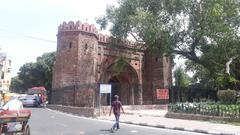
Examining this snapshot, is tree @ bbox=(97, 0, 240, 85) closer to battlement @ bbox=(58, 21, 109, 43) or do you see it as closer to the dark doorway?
battlement @ bbox=(58, 21, 109, 43)

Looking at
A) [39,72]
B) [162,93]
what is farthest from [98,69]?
[39,72]

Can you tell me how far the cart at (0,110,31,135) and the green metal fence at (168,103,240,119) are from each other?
945 cm

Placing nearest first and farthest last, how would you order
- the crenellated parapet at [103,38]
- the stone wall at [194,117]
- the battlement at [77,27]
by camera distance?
the stone wall at [194,117]
the battlement at [77,27]
the crenellated parapet at [103,38]

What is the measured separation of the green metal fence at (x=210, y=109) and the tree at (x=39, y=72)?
38.4m

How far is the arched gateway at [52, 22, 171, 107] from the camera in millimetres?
28067

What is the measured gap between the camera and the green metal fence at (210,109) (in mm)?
14047

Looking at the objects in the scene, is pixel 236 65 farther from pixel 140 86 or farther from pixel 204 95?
pixel 140 86

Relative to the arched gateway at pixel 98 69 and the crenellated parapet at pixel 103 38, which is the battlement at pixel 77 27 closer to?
the arched gateway at pixel 98 69

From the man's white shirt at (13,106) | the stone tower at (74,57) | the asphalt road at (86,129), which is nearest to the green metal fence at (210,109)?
the asphalt road at (86,129)

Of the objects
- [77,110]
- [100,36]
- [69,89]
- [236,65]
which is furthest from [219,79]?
[100,36]

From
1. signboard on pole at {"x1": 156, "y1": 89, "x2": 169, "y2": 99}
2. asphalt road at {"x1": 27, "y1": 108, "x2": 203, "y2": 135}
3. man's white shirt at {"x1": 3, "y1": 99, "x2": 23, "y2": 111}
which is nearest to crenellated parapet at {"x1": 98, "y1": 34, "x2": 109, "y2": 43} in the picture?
signboard on pole at {"x1": 156, "y1": 89, "x2": 169, "y2": 99}

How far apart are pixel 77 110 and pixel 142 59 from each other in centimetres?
1574

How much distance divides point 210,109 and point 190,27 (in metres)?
10.7

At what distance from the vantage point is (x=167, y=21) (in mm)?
25562
